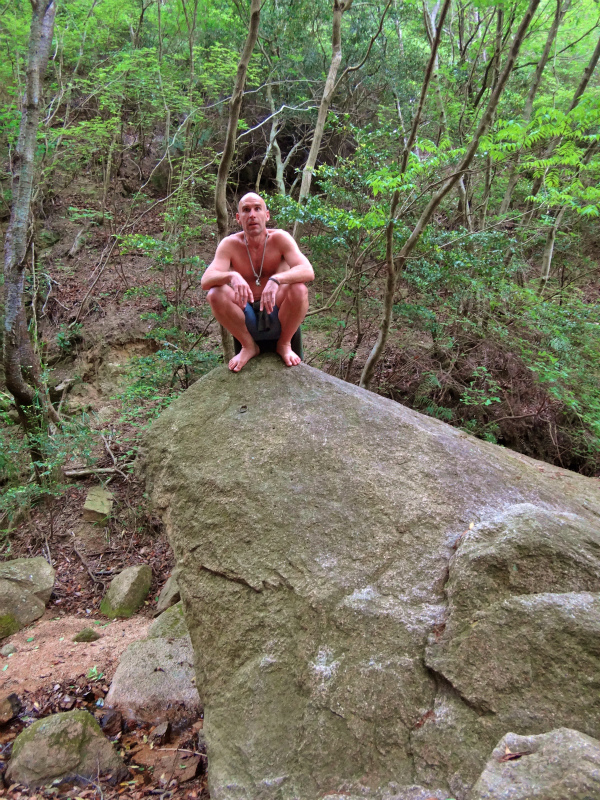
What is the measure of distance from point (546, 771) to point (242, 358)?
110 inches

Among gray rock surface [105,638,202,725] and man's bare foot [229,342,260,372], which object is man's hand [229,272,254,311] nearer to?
man's bare foot [229,342,260,372]

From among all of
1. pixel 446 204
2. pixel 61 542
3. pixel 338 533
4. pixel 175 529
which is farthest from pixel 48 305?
pixel 338 533

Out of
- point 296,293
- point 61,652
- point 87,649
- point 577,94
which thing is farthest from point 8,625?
point 577,94

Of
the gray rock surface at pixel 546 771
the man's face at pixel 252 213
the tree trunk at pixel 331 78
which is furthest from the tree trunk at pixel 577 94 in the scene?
the gray rock surface at pixel 546 771

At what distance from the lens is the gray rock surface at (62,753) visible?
293 cm

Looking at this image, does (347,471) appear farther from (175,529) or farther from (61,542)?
(61,542)

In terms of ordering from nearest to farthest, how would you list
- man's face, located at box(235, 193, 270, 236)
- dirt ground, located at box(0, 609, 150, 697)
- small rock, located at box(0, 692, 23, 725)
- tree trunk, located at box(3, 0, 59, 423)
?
1. man's face, located at box(235, 193, 270, 236)
2. small rock, located at box(0, 692, 23, 725)
3. dirt ground, located at box(0, 609, 150, 697)
4. tree trunk, located at box(3, 0, 59, 423)

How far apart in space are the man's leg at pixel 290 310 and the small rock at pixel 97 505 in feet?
13.6

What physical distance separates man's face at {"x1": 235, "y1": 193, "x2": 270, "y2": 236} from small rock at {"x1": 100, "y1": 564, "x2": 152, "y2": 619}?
3954 mm

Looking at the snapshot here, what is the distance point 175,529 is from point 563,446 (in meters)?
4.82

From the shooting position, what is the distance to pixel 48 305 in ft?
31.0

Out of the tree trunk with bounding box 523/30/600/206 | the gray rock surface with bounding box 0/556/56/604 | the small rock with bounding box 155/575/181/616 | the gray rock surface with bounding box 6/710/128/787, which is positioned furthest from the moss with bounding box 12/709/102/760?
the tree trunk with bounding box 523/30/600/206

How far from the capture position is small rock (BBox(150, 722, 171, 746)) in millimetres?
3254

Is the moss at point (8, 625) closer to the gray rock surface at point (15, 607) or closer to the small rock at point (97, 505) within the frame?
the gray rock surface at point (15, 607)
